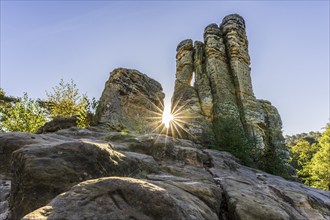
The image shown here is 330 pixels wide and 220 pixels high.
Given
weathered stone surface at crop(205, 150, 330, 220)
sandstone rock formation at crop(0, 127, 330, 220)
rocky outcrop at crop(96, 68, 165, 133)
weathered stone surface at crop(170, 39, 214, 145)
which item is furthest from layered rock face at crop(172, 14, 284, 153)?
sandstone rock formation at crop(0, 127, 330, 220)

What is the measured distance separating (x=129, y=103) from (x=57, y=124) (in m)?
5.43

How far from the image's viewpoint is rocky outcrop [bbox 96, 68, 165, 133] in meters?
18.1

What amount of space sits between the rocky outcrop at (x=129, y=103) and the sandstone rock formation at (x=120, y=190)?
25.3 feet

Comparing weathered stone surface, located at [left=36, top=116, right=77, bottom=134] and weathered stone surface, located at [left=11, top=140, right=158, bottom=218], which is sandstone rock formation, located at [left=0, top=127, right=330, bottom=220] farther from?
weathered stone surface, located at [left=36, top=116, right=77, bottom=134]

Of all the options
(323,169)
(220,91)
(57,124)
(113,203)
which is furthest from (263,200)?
(323,169)

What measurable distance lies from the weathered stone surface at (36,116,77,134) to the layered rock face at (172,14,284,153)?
8.51 metres

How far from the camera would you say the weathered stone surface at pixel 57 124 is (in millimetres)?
17188

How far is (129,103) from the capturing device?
1962cm

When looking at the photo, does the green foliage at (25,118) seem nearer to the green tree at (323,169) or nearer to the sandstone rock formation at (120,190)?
the sandstone rock formation at (120,190)

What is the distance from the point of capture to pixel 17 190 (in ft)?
16.6

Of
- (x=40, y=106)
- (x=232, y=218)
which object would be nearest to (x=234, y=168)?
(x=232, y=218)

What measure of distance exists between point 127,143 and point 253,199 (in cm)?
587

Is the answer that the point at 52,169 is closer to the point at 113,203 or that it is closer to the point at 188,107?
the point at 113,203

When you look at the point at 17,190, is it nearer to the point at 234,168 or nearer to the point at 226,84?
the point at 234,168
